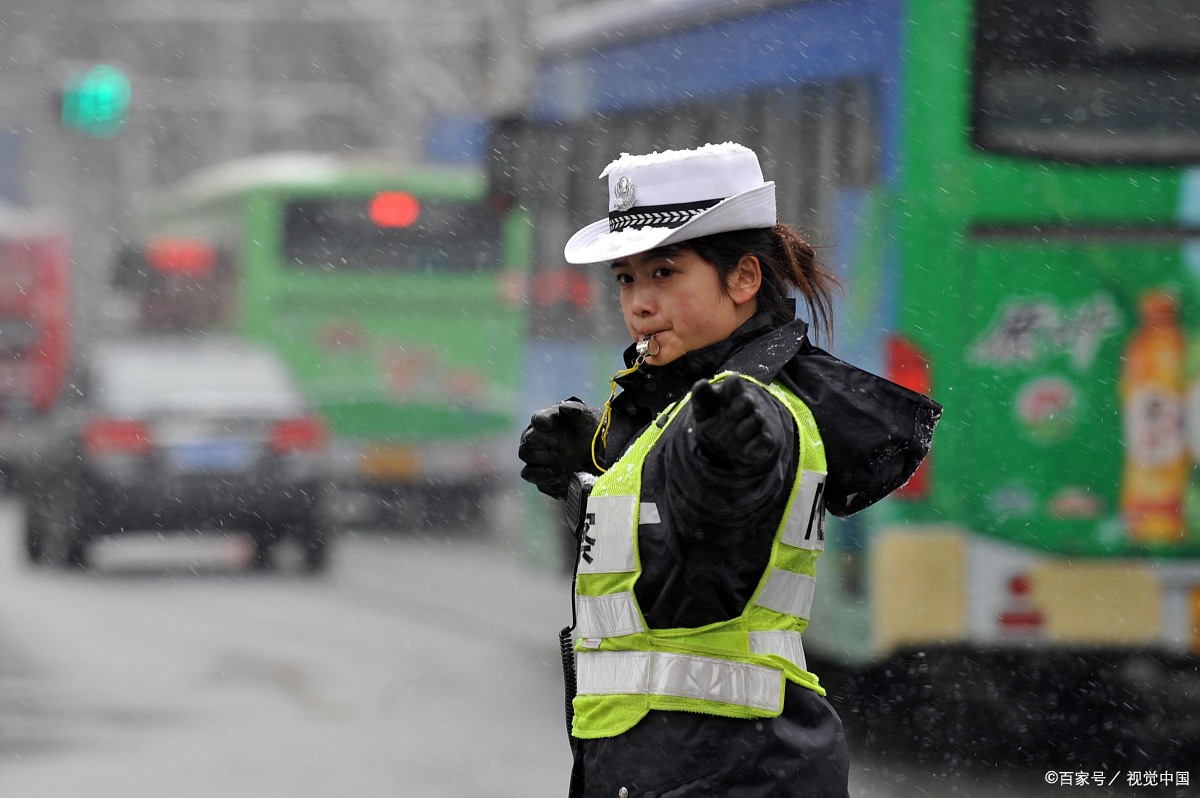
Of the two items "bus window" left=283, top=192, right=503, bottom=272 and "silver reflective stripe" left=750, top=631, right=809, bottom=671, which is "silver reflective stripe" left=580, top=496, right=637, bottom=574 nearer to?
"silver reflective stripe" left=750, top=631, right=809, bottom=671

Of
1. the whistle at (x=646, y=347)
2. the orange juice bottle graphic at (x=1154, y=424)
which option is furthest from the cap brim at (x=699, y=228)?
the orange juice bottle graphic at (x=1154, y=424)

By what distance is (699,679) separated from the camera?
118 inches

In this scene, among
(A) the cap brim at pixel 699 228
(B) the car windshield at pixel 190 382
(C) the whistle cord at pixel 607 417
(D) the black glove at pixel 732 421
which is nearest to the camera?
(D) the black glove at pixel 732 421

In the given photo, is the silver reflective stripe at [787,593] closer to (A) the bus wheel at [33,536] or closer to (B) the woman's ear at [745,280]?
(B) the woman's ear at [745,280]

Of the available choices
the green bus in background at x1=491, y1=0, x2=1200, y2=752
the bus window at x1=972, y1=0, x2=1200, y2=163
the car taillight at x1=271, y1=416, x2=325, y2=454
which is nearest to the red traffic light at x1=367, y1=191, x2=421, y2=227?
the car taillight at x1=271, y1=416, x2=325, y2=454

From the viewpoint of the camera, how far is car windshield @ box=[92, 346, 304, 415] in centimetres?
1496

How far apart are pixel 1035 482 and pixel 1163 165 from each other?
53.3 inches

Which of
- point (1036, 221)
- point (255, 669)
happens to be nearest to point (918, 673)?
point (1036, 221)

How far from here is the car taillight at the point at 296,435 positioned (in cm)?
1502

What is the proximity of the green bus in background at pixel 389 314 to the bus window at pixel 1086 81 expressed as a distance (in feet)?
35.7

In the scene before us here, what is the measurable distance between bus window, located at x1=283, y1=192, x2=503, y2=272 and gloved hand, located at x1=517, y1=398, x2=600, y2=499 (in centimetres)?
1684

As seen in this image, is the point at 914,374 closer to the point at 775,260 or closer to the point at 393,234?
the point at 775,260

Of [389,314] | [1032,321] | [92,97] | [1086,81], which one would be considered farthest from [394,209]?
[1032,321]

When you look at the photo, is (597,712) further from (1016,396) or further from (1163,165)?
(1163,165)
